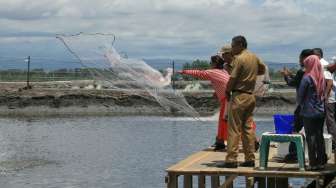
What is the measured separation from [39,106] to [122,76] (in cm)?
3055

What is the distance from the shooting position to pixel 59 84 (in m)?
48.2

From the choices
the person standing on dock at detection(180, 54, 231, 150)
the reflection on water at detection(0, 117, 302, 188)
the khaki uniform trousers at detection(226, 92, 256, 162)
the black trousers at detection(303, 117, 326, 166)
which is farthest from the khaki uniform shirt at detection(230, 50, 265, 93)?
the reflection on water at detection(0, 117, 302, 188)

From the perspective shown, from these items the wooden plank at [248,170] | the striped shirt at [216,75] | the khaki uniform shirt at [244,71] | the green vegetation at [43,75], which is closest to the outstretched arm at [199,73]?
the striped shirt at [216,75]

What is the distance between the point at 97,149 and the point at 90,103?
1657 cm

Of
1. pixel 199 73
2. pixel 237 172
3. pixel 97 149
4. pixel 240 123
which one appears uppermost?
pixel 199 73

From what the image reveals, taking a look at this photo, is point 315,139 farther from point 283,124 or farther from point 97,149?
point 97,149

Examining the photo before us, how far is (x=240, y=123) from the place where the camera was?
11297mm

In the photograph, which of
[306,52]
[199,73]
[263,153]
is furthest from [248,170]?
[199,73]

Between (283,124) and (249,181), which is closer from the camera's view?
(249,181)

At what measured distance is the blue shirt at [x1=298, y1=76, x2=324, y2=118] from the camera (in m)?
10.9

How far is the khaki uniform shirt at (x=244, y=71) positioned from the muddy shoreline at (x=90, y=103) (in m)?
31.2

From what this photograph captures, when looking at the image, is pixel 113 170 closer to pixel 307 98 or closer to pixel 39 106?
pixel 307 98

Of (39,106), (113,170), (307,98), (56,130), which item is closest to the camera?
(307,98)

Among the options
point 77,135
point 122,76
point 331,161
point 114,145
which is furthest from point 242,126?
point 77,135
